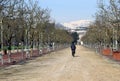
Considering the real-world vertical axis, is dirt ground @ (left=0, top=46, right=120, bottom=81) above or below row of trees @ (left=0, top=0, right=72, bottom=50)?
below

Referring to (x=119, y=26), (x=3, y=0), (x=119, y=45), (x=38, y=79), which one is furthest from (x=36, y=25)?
(x=38, y=79)

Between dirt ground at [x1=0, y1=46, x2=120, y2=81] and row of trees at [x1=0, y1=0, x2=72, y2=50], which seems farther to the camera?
row of trees at [x1=0, y1=0, x2=72, y2=50]

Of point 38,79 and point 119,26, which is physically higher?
point 119,26

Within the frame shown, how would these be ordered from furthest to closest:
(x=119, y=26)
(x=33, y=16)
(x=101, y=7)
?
(x=33, y=16) → (x=101, y=7) → (x=119, y=26)

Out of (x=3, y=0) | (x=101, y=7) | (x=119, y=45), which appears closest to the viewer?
(x=3, y=0)

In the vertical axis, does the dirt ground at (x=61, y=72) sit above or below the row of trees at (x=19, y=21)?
below

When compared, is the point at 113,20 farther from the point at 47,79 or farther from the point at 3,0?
the point at 47,79

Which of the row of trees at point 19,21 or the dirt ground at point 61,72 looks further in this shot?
the row of trees at point 19,21

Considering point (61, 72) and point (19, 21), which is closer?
point (61, 72)

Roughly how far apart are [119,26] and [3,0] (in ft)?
49.7

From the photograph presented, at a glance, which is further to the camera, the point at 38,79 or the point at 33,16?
the point at 33,16

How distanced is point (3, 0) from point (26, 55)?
19.6 m

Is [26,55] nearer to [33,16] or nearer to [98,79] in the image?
[33,16]

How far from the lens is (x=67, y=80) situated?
2114cm
